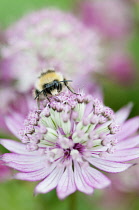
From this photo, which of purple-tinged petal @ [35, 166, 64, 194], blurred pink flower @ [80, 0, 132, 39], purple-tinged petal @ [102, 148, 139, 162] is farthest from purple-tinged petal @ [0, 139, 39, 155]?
blurred pink flower @ [80, 0, 132, 39]

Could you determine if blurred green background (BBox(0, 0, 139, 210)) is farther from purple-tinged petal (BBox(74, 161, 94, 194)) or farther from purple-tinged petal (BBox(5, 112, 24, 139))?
purple-tinged petal (BBox(5, 112, 24, 139))

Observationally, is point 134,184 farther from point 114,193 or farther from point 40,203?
point 40,203

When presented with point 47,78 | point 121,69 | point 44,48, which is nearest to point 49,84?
point 47,78

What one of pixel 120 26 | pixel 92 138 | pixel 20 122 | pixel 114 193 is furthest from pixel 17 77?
pixel 120 26

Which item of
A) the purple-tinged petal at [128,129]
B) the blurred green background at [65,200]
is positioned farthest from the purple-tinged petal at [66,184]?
the purple-tinged petal at [128,129]

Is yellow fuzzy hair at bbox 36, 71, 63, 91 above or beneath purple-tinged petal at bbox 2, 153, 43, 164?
above

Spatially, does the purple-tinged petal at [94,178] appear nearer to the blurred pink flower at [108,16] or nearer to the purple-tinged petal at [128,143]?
the purple-tinged petal at [128,143]

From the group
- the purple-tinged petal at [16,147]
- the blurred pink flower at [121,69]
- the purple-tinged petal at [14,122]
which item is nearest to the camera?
the purple-tinged petal at [16,147]
